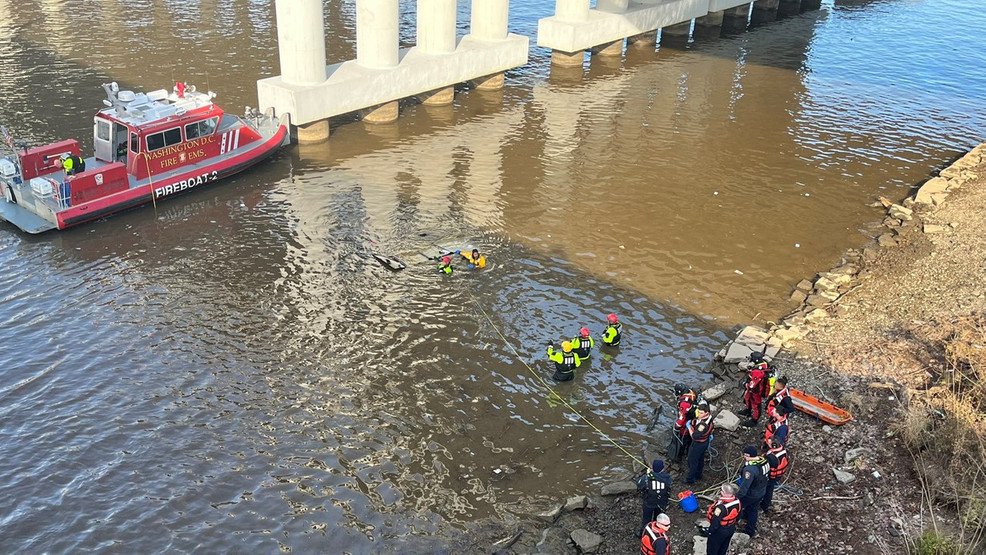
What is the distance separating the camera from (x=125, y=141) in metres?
24.4

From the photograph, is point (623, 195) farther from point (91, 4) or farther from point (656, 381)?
point (91, 4)

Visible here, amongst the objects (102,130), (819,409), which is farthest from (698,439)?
(102,130)

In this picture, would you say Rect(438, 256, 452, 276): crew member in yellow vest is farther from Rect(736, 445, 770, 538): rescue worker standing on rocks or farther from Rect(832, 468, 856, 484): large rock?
Rect(832, 468, 856, 484): large rock

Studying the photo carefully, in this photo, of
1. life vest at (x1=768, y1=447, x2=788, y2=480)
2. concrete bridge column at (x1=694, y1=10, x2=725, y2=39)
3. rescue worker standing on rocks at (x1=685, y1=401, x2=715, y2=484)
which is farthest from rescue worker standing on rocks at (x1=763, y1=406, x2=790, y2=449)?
concrete bridge column at (x1=694, y1=10, x2=725, y2=39)

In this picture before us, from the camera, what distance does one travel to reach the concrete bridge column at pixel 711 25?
4675 centimetres

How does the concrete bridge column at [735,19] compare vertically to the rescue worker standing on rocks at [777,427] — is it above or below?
above

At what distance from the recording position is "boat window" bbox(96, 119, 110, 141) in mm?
24094

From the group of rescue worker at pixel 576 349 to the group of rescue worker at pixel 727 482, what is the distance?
2803 millimetres

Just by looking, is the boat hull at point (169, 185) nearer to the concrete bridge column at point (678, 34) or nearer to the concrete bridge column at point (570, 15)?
the concrete bridge column at point (570, 15)

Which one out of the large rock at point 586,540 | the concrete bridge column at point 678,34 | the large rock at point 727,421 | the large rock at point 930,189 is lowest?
the large rock at point 586,540

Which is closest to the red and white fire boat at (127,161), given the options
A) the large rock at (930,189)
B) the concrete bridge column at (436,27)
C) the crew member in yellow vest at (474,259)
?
the crew member in yellow vest at (474,259)

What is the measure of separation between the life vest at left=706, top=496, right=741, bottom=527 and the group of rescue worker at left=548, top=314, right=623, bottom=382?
5.89 meters

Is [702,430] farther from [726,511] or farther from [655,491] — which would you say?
[726,511]

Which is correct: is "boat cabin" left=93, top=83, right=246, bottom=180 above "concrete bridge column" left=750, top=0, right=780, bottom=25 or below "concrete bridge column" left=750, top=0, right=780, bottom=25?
below
